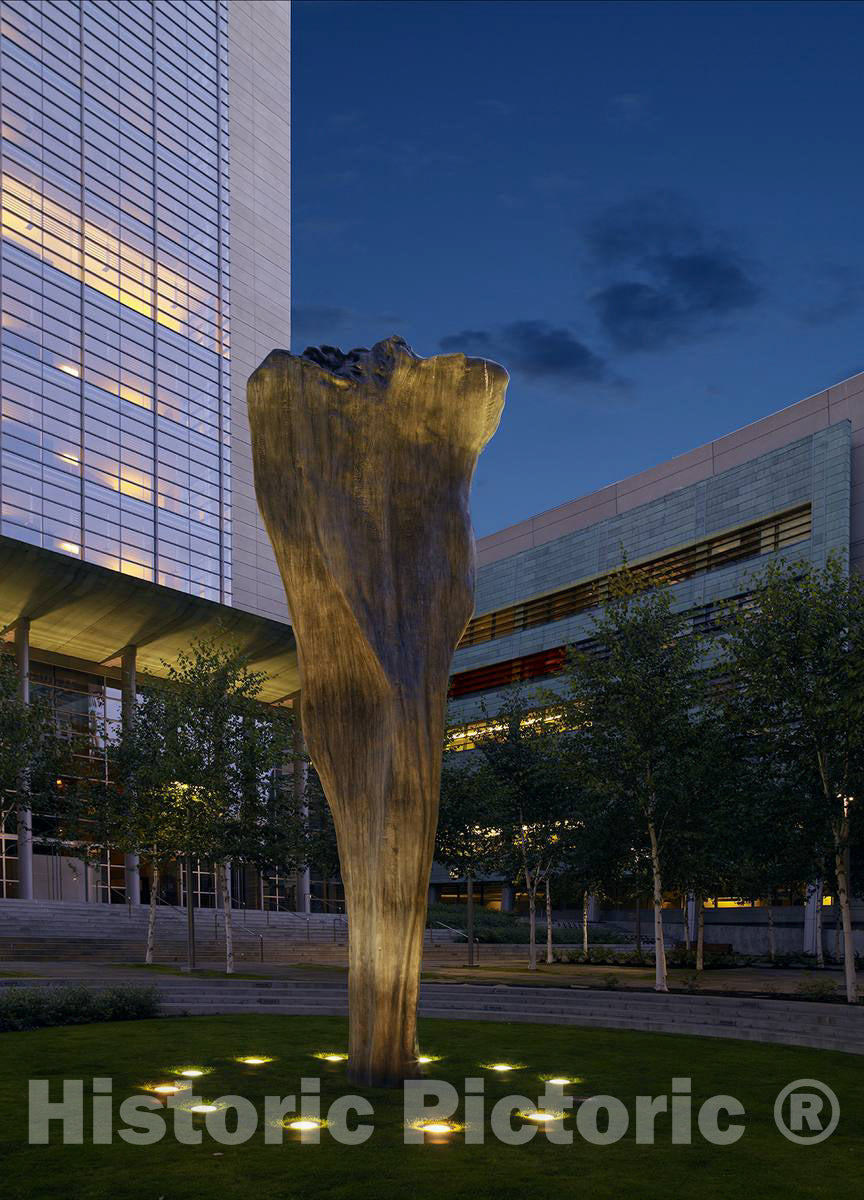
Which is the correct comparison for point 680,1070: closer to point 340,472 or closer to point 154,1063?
point 154,1063

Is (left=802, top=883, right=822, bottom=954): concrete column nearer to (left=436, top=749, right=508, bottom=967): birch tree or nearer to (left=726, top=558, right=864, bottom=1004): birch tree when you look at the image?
(left=436, top=749, right=508, bottom=967): birch tree

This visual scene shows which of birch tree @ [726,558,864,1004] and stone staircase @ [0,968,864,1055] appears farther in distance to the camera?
birch tree @ [726,558,864,1004]

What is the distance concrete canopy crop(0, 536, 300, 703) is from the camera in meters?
53.2

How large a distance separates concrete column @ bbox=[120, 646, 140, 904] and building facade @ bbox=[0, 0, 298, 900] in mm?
137

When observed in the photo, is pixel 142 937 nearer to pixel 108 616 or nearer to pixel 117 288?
pixel 108 616

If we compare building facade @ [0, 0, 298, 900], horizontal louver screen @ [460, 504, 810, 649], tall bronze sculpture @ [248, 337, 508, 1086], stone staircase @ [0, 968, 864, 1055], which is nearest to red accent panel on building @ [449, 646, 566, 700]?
horizontal louver screen @ [460, 504, 810, 649]

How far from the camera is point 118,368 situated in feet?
231

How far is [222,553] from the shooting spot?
76500 mm

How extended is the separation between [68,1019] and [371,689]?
10682 mm

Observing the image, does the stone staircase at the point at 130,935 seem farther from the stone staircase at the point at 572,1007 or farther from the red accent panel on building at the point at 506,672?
the red accent panel on building at the point at 506,672

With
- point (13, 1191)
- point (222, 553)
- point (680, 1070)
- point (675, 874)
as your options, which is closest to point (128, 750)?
point (675, 874)

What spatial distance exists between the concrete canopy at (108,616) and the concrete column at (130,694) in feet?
2.43

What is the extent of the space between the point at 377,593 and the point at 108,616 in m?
47.9

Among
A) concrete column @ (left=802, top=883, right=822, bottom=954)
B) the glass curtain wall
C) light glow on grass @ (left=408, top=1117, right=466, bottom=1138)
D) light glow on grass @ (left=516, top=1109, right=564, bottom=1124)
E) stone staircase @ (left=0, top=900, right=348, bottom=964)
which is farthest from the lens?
the glass curtain wall
